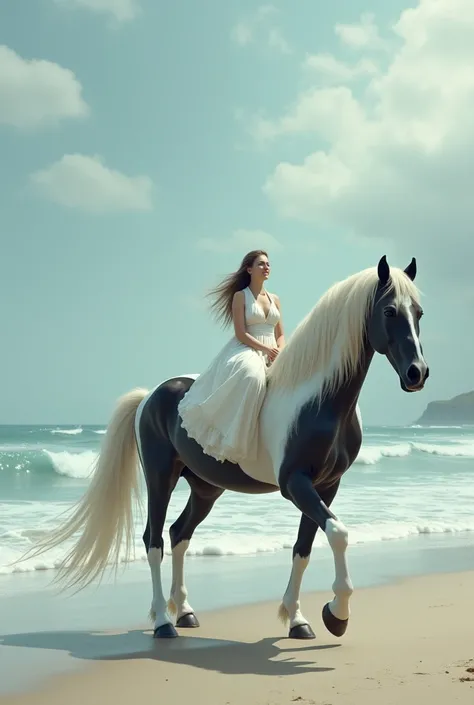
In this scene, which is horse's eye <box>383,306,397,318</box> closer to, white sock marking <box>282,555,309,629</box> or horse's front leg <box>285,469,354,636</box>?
horse's front leg <box>285,469,354,636</box>

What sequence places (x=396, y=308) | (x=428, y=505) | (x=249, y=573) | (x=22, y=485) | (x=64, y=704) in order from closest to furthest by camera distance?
(x=64, y=704) < (x=396, y=308) < (x=249, y=573) < (x=428, y=505) < (x=22, y=485)

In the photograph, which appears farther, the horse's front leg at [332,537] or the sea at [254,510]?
the sea at [254,510]

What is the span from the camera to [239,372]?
4.08m

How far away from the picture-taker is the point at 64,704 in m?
2.87

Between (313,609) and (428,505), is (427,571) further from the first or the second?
(428,505)

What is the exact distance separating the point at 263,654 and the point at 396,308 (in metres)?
1.70

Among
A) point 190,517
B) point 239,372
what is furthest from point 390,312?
point 190,517

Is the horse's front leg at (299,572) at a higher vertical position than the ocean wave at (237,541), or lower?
higher

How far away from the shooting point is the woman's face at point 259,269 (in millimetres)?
4414

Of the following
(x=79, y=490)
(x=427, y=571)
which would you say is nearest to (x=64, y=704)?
(x=427, y=571)

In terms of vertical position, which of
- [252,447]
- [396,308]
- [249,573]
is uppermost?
[396,308]

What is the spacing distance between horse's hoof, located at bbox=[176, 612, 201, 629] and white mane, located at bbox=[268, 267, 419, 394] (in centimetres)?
142

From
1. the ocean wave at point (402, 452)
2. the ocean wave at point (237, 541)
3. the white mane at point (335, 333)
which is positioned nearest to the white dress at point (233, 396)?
the white mane at point (335, 333)

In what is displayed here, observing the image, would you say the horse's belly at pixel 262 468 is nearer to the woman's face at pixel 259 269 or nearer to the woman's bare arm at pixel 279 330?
the woman's bare arm at pixel 279 330
